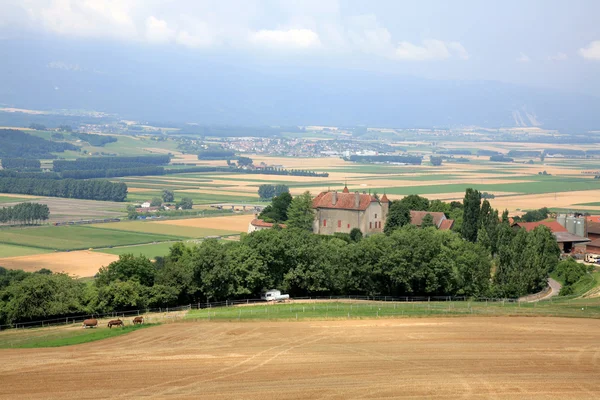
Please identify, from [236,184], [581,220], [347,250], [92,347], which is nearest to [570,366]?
[92,347]

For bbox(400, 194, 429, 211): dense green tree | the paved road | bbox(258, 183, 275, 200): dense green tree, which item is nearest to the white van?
the paved road

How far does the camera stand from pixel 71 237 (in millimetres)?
106375

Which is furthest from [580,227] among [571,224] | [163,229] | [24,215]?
[24,215]

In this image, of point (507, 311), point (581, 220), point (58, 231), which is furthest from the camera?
point (58, 231)

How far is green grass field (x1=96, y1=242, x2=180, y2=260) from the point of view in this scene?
9206cm

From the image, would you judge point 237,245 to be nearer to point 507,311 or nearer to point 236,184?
point 507,311

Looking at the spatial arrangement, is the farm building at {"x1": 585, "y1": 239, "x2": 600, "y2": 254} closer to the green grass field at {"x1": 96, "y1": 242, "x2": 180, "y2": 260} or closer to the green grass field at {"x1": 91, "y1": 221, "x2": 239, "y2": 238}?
the green grass field at {"x1": 96, "y1": 242, "x2": 180, "y2": 260}

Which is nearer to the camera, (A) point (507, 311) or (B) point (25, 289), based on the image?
(A) point (507, 311)

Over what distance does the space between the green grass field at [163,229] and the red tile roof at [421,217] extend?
26419 millimetres

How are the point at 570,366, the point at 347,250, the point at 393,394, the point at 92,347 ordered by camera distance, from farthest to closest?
the point at 347,250
the point at 92,347
the point at 570,366
the point at 393,394

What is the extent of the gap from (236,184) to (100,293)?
137746mm

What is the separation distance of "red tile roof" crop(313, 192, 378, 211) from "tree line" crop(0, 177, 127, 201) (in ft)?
241

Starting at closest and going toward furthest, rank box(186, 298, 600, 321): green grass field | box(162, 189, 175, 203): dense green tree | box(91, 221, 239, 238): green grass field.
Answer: box(186, 298, 600, 321): green grass field, box(91, 221, 239, 238): green grass field, box(162, 189, 175, 203): dense green tree

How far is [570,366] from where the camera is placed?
36594 mm
